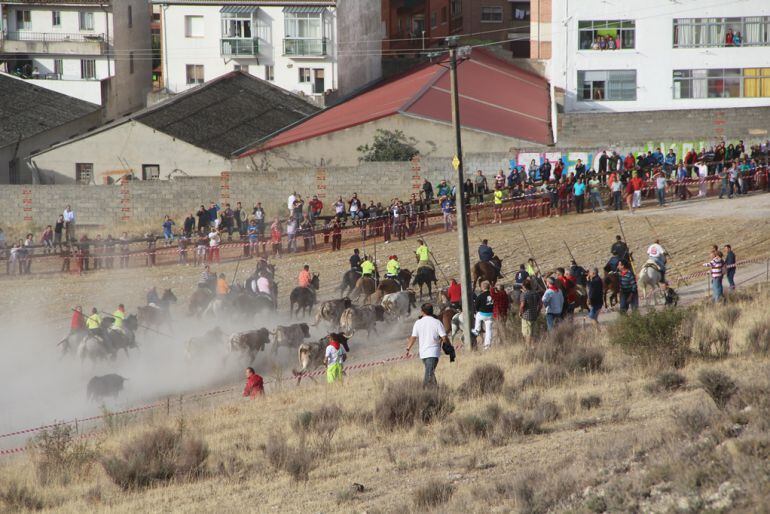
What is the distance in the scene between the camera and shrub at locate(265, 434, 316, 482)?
650 inches

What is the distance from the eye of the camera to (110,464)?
17219 mm

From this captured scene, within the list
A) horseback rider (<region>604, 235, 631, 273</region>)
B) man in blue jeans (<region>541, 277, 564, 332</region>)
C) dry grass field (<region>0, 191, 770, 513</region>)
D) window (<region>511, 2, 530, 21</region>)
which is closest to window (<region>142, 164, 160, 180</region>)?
window (<region>511, 2, 530, 21</region>)

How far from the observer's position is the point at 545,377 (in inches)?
818

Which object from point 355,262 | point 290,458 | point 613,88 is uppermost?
point 613,88

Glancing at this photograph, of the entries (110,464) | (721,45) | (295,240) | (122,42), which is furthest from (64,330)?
(122,42)

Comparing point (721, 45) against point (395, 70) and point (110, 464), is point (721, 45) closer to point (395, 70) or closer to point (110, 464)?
point (395, 70)

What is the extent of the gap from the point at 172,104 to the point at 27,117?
7.89m

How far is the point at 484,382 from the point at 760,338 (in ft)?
15.4

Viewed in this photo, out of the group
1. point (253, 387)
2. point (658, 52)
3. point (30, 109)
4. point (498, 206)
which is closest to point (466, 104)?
point (658, 52)

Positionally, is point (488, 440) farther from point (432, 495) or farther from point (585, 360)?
point (585, 360)

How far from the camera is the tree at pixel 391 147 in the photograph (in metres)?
51.9

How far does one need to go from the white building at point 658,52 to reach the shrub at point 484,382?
3493 centimetres

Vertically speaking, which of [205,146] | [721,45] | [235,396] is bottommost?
[235,396]

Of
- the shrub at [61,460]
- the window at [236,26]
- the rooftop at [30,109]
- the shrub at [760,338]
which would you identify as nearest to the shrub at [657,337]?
the shrub at [760,338]
